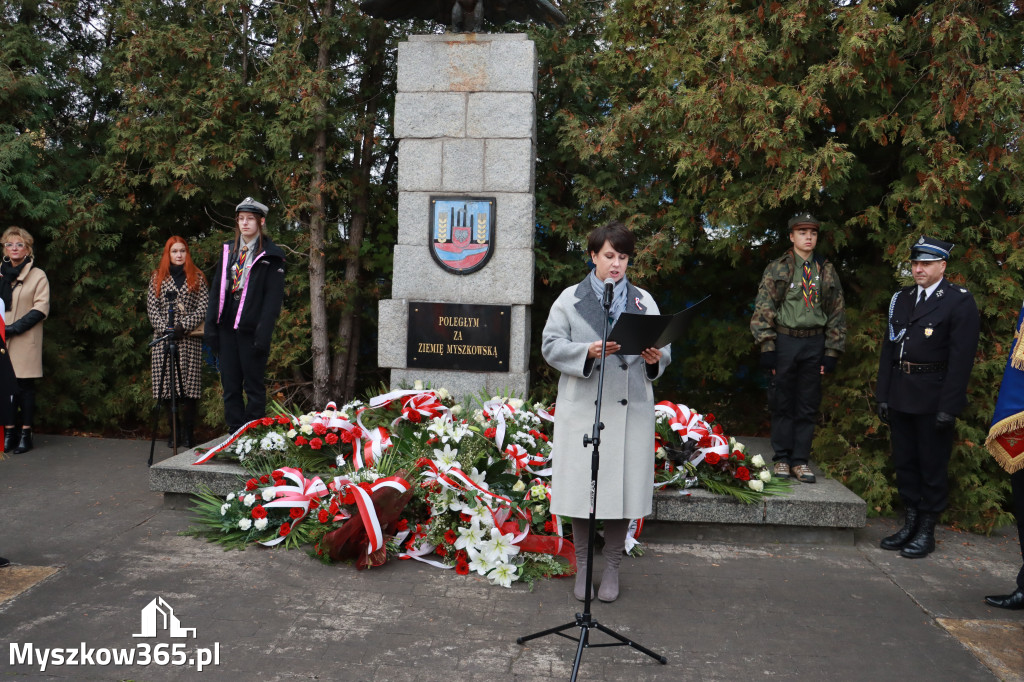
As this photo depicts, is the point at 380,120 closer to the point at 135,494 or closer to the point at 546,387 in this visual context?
the point at 546,387

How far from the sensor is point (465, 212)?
6500mm

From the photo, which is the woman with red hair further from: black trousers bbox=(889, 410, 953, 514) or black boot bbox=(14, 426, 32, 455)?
black trousers bbox=(889, 410, 953, 514)

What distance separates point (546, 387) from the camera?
7.27 m

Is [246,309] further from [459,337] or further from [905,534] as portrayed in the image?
[905,534]

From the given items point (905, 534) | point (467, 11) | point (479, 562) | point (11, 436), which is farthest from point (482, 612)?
point (11, 436)

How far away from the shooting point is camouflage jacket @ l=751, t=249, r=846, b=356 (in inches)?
213

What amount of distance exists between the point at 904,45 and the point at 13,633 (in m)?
5.95

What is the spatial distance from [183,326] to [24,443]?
1.70 meters

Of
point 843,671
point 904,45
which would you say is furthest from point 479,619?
point 904,45

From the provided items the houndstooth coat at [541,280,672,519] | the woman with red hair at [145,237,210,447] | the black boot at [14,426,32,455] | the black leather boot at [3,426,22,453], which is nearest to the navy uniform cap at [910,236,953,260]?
the houndstooth coat at [541,280,672,519]

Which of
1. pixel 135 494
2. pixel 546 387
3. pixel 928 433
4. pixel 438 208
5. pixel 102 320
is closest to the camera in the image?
pixel 928 433

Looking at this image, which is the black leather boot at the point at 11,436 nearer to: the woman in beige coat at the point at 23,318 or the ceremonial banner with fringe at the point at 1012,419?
the woman in beige coat at the point at 23,318

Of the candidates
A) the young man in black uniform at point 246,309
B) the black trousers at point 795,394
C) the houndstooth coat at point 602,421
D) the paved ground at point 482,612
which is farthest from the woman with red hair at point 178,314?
the black trousers at point 795,394

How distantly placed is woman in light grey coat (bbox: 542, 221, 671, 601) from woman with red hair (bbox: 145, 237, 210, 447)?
395cm
